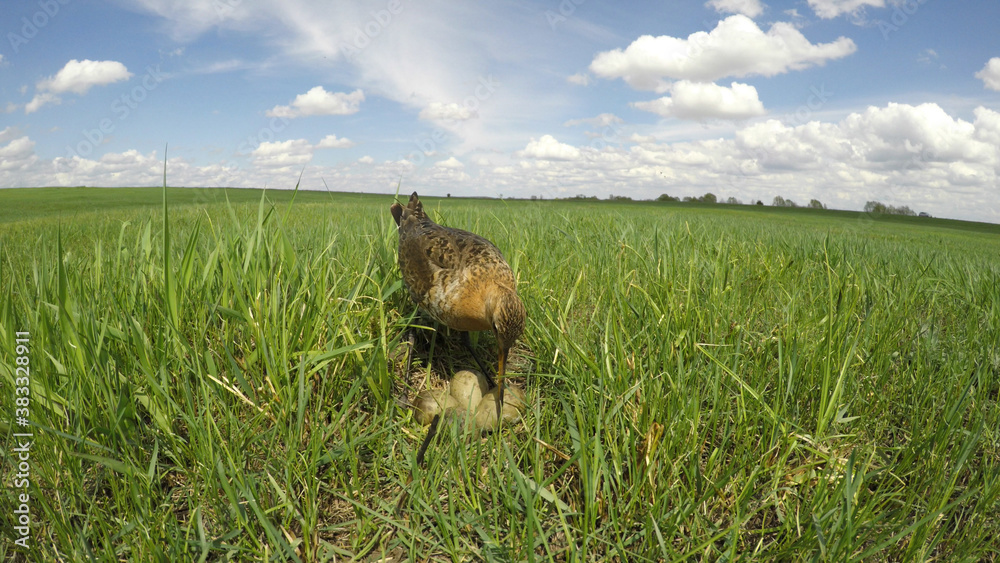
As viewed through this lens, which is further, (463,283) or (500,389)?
(463,283)

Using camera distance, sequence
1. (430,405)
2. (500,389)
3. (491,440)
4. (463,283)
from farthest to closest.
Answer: (463,283) < (430,405) < (500,389) < (491,440)

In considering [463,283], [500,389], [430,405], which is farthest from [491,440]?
[463,283]

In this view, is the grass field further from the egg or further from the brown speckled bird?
the brown speckled bird

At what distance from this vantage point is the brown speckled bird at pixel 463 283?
268 centimetres

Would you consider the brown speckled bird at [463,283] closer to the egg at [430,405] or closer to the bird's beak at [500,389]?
the bird's beak at [500,389]

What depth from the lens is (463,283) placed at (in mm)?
3031

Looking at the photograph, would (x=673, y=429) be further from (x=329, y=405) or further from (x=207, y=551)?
(x=207, y=551)

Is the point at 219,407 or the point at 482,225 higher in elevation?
the point at 482,225

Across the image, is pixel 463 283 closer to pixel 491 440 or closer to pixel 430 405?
pixel 430 405

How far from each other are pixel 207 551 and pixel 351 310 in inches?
59.0

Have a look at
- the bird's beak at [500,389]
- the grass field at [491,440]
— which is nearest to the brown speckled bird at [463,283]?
the bird's beak at [500,389]

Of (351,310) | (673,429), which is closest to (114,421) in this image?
(351,310)

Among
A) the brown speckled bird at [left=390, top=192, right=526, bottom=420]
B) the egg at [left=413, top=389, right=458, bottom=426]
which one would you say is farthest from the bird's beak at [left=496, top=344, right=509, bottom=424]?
the egg at [left=413, top=389, right=458, bottom=426]

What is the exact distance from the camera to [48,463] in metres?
2.05
